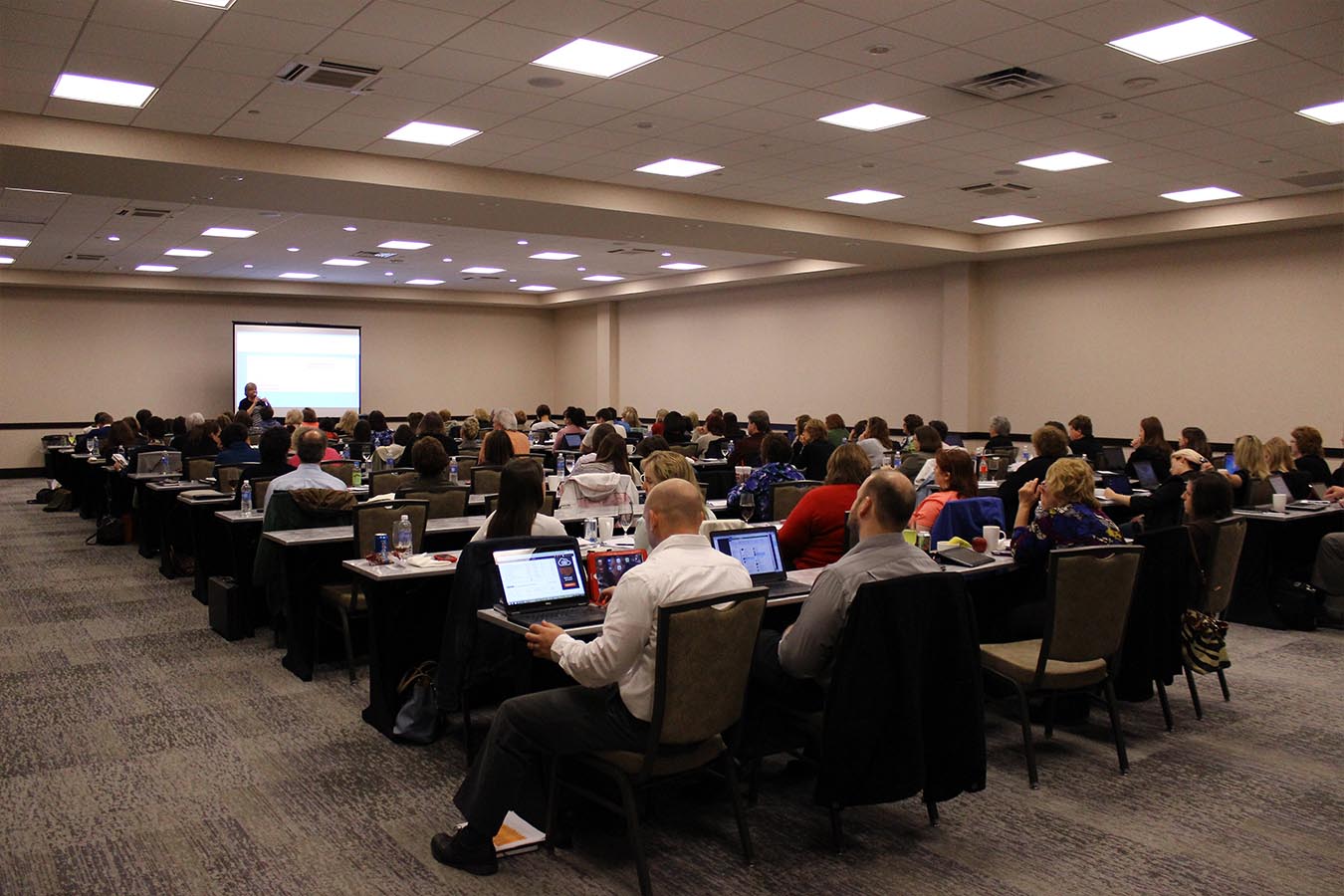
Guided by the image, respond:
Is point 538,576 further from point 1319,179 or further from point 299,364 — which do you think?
point 299,364

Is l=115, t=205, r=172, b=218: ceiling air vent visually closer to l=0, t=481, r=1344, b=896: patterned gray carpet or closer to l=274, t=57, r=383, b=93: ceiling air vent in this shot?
l=274, t=57, r=383, b=93: ceiling air vent

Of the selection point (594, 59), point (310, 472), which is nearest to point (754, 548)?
point (310, 472)

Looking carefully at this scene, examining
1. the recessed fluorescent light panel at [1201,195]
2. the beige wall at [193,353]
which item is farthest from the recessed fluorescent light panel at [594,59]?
the beige wall at [193,353]

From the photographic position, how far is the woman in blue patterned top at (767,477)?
704 centimetres

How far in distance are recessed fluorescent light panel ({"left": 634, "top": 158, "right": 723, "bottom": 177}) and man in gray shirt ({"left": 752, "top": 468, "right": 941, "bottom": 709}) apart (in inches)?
260

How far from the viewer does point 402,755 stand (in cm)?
457

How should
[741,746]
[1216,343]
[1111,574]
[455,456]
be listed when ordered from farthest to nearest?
1. [1216,343]
2. [455,456]
3. [1111,574]
4. [741,746]

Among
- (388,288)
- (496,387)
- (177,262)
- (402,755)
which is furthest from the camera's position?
(496,387)

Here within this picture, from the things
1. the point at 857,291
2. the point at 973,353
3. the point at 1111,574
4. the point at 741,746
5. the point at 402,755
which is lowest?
the point at 402,755

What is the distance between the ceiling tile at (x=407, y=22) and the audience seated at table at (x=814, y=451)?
4737 mm

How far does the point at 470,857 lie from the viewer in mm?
3451

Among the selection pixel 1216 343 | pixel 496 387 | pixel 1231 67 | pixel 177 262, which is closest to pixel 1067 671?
pixel 1231 67

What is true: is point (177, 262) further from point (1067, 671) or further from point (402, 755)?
point (1067, 671)

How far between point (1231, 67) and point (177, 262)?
1523 cm
